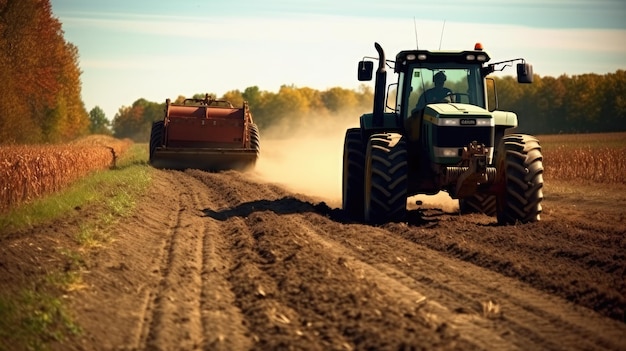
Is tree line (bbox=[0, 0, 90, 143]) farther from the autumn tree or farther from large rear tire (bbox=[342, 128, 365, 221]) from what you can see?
the autumn tree

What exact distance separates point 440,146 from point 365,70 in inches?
68.9

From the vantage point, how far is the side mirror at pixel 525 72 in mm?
12211

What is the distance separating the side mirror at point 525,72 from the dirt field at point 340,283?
7.42 ft

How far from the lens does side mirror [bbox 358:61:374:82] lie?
12.7m

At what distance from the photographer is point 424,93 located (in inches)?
521

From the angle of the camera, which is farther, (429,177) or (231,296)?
(429,177)

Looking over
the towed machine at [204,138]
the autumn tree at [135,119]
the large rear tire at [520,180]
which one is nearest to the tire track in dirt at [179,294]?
the large rear tire at [520,180]

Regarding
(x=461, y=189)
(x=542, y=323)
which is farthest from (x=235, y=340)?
(x=461, y=189)

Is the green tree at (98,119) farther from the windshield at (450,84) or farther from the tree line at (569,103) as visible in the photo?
the windshield at (450,84)

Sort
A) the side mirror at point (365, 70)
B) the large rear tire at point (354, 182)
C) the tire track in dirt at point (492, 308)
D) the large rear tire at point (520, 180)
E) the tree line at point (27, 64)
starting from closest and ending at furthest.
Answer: the tire track in dirt at point (492, 308) < the large rear tire at point (520, 180) < the side mirror at point (365, 70) < the large rear tire at point (354, 182) < the tree line at point (27, 64)

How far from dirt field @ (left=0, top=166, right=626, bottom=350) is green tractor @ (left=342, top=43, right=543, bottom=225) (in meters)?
0.52

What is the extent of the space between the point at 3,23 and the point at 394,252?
114 ft

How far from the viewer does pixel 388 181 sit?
1212 centimetres

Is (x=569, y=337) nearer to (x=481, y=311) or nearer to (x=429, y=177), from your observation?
(x=481, y=311)
